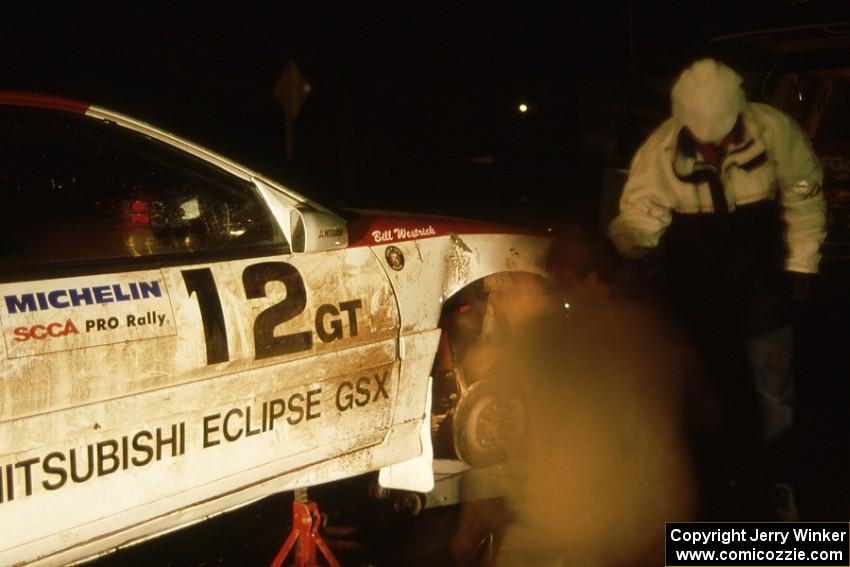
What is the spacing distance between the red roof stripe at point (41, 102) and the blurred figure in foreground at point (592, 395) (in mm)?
2093

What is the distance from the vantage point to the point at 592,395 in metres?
4.54

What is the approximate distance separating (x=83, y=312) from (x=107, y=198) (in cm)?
52

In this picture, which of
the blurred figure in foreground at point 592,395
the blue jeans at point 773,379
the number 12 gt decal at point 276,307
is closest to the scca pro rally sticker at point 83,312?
the number 12 gt decal at point 276,307

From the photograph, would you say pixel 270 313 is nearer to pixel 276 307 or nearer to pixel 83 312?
pixel 276 307

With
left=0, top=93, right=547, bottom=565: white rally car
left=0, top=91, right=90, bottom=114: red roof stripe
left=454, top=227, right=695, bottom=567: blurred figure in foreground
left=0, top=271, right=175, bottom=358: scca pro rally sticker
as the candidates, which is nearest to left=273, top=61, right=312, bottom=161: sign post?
left=454, top=227, right=695, bottom=567: blurred figure in foreground

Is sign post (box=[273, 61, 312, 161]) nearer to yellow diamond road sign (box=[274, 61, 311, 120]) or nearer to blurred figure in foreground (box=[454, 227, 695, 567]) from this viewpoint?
yellow diamond road sign (box=[274, 61, 311, 120])

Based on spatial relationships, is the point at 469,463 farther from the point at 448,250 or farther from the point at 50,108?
the point at 50,108

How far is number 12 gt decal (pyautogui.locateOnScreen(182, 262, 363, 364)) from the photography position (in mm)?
3170

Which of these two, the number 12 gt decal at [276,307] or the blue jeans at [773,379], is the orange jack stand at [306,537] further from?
the blue jeans at [773,379]

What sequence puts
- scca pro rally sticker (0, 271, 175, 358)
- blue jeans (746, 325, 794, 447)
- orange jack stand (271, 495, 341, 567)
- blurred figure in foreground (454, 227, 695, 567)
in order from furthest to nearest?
blurred figure in foreground (454, 227, 695, 567) → blue jeans (746, 325, 794, 447) → orange jack stand (271, 495, 341, 567) → scca pro rally sticker (0, 271, 175, 358)

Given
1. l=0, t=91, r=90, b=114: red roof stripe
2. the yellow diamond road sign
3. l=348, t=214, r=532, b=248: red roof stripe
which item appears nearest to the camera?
l=0, t=91, r=90, b=114: red roof stripe

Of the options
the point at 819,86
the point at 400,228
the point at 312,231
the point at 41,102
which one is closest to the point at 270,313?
the point at 312,231

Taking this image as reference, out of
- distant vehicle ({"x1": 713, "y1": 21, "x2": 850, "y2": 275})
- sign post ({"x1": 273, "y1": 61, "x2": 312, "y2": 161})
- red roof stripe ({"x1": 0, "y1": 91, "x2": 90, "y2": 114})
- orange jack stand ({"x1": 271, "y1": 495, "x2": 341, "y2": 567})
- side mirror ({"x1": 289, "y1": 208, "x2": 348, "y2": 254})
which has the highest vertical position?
sign post ({"x1": 273, "y1": 61, "x2": 312, "y2": 161})

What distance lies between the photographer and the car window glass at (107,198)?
304 centimetres
